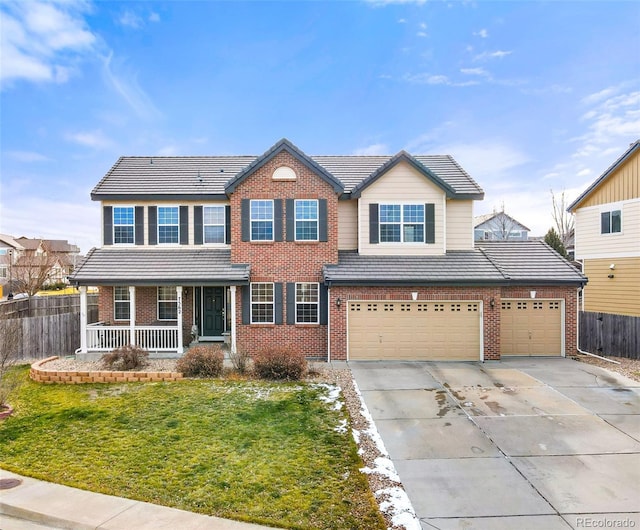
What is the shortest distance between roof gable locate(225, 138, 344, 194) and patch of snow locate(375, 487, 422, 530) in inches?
410

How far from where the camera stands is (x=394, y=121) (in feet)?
76.8

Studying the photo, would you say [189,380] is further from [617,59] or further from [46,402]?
[617,59]

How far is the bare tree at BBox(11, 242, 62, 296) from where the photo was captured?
108 feet

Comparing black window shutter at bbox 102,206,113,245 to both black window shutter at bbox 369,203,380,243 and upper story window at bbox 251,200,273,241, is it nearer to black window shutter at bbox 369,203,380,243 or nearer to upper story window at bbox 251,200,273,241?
upper story window at bbox 251,200,273,241

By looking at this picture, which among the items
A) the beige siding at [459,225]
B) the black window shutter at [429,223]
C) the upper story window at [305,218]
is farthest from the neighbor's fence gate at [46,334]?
the beige siding at [459,225]

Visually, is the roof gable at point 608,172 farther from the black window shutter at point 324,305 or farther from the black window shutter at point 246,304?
the black window shutter at point 246,304

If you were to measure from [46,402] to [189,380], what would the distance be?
3.34 metres

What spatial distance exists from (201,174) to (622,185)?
1822 centimetres

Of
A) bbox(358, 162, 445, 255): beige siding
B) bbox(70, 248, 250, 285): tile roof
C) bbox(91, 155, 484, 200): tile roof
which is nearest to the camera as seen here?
bbox(70, 248, 250, 285): tile roof

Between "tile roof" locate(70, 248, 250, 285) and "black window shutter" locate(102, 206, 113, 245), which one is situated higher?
"black window shutter" locate(102, 206, 113, 245)

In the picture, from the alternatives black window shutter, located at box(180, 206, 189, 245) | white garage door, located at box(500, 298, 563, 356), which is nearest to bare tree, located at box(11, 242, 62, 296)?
black window shutter, located at box(180, 206, 189, 245)

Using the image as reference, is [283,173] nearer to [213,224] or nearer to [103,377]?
[213,224]

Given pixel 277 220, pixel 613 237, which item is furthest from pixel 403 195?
pixel 613 237

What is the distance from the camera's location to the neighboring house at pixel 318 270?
1331cm
